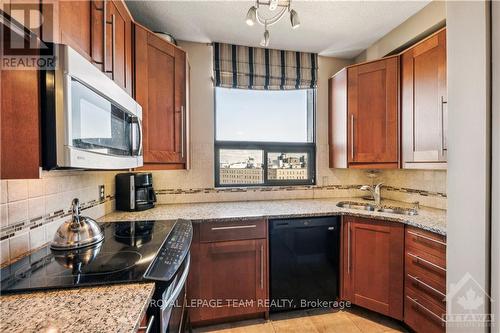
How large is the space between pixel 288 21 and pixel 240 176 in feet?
4.95

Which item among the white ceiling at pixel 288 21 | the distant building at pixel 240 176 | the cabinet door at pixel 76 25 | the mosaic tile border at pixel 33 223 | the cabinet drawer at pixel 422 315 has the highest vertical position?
the white ceiling at pixel 288 21

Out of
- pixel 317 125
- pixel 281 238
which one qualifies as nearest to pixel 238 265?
pixel 281 238

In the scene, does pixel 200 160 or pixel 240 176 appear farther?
pixel 240 176

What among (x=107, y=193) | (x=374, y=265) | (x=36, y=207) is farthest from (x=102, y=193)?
(x=374, y=265)

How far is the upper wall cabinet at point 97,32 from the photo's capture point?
0.79 meters

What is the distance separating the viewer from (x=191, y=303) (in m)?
1.72

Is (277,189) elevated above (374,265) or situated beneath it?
elevated above

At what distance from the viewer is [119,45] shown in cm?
135

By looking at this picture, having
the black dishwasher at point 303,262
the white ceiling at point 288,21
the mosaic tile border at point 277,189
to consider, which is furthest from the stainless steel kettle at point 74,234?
the white ceiling at point 288,21

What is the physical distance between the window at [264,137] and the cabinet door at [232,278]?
0.82 metres

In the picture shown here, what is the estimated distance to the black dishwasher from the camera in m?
1.88

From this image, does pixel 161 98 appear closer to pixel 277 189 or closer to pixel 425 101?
pixel 277 189

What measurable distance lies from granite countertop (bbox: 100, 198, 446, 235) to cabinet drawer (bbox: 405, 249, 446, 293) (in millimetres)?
195

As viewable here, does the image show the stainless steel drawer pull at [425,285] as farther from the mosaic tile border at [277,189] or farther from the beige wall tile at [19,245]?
the beige wall tile at [19,245]
